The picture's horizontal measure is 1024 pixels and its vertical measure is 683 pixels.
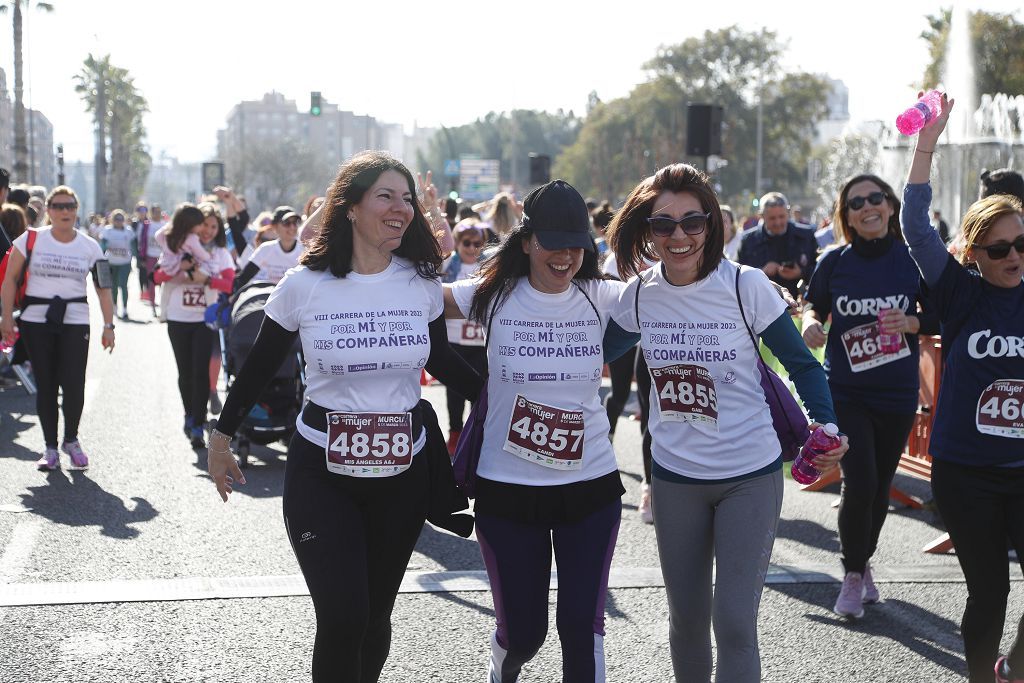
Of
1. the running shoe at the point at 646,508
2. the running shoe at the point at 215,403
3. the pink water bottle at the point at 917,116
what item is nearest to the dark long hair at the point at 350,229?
the pink water bottle at the point at 917,116

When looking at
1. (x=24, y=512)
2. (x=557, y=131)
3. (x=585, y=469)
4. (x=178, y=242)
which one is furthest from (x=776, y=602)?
(x=557, y=131)

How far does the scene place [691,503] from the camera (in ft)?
12.9

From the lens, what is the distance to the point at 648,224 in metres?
4.06

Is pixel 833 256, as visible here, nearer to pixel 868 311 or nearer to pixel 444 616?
pixel 868 311

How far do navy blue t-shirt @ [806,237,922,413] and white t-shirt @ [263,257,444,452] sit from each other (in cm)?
242

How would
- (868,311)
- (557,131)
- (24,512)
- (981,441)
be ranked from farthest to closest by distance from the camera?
(557,131), (24,512), (868,311), (981,441)

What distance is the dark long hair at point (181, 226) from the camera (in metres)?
10.3

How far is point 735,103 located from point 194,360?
68.0 metres

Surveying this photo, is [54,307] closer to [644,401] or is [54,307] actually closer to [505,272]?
[644,401]

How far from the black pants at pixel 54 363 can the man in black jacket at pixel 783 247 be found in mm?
4869

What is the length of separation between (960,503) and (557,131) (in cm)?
13283

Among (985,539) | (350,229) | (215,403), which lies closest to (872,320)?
(985,539)

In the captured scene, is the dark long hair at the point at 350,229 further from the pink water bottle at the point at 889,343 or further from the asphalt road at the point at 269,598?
the pink water bottle at the point at 889,343

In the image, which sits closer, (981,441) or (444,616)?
(981,441)
